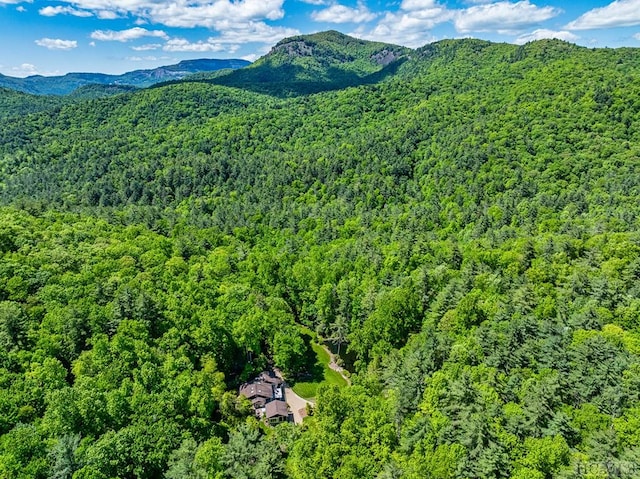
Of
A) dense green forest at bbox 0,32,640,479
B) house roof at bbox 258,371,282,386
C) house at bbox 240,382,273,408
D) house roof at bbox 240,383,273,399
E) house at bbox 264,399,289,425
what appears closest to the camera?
Answer: dense green forest at bbox 0,32,640,479

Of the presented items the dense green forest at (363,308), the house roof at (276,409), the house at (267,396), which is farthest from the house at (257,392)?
the dense green forest at (363,308)

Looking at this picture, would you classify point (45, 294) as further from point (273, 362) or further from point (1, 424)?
point (273, 362)

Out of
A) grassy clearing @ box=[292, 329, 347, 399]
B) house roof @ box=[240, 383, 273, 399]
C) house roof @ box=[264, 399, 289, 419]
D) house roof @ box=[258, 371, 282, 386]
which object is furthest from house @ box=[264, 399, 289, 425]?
grassy clearing @ box=[292, 329, 347, 399]

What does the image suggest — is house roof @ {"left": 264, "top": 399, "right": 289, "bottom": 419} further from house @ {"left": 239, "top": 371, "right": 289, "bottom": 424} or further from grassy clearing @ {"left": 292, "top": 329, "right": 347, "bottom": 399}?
grassy clearing @ {"left": 292, "top": 329, "right": 347, "bottom": 399}

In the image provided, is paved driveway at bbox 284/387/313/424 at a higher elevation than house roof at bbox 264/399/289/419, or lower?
lower

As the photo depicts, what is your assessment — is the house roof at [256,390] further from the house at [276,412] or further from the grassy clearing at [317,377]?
the grassy clearing at [317,377]

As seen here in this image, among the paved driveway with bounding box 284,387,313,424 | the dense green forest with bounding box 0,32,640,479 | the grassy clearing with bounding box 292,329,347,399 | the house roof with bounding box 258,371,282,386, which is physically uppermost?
the dense green forest with bounding box 0,32,640,479

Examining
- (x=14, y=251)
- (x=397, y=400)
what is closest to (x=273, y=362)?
(x=397, y=400)
